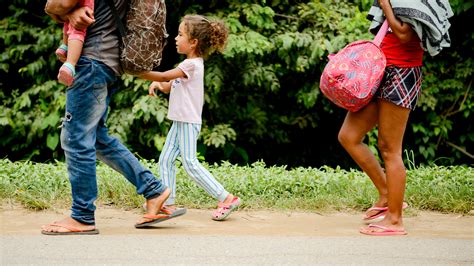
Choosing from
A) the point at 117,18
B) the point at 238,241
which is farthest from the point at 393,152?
the point at 117,18

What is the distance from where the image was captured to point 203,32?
5.66 meters

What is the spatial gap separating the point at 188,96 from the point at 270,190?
1261 mm

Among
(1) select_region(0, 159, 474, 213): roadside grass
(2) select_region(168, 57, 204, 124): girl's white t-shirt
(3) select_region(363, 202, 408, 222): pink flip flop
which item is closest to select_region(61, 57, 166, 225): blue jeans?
(2) select_region(168, 57, 204, 124): girl's white t-shirt

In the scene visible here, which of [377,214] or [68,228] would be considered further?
[377,214]

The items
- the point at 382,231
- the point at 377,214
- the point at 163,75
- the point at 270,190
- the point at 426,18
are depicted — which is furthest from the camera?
the point at 270,190

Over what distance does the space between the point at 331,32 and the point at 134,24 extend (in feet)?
15.6

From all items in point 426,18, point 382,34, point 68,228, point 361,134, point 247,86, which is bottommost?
point 68,228

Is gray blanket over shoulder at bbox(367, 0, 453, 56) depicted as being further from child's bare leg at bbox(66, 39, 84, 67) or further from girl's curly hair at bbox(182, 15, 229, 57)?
child's bare leg at bbox(66, 39, 84, 67)

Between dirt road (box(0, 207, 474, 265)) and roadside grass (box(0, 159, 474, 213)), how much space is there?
0.21 m

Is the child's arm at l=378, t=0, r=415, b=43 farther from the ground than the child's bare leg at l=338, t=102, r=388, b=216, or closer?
farther from the ground

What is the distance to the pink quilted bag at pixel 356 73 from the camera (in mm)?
4918

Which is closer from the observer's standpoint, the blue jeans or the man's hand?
the man's hand

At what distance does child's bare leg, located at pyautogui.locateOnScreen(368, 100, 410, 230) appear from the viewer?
5016 mm

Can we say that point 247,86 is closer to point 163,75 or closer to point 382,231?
point 163,75
